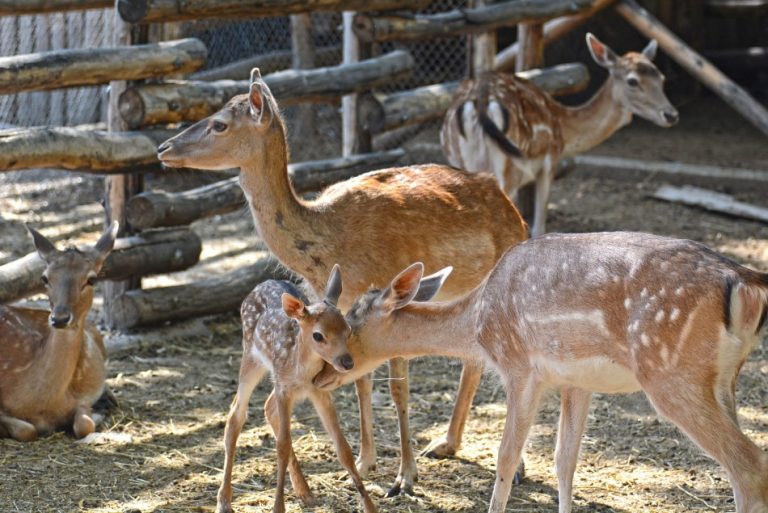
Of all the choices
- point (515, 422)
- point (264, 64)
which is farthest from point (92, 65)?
point (264, 64)

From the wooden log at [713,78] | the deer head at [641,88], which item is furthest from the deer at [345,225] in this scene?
the wooden log at [713,78]

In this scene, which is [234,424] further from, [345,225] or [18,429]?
[18,429]

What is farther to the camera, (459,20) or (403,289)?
(459,20)

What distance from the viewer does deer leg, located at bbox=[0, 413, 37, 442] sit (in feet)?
20.1

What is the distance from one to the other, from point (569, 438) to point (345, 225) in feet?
5.35

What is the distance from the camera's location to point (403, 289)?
5.25 metres

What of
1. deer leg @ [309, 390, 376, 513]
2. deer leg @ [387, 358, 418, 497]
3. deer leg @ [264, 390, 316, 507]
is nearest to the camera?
deer leg @ [309, 390, 376, 513]

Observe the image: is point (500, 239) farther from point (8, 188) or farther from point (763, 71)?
point (763, 71)

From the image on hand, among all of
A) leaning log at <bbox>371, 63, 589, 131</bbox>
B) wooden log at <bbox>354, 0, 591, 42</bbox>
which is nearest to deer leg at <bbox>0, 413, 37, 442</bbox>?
leaning log at <bbox>371, 63, 589, 131</bbox>

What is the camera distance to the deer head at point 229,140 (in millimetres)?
6020

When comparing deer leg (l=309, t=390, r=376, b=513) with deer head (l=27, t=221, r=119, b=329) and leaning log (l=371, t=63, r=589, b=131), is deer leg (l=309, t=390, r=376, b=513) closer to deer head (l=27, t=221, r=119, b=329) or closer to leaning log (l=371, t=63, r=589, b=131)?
deer head (l=27, t=221, r=119, b=329)

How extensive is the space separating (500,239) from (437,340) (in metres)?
1.30

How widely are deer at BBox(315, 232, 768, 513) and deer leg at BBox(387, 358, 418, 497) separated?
0.61m

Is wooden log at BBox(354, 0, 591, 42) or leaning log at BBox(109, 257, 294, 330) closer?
leaning log at BBox(109, 257, 294, 330)
